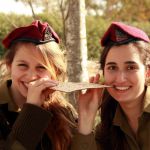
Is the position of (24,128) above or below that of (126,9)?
below

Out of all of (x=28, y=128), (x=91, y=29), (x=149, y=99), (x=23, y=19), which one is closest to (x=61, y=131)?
(x=28, y=128)

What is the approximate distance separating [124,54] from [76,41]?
209 centimetres

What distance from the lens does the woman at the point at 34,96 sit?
100 inches

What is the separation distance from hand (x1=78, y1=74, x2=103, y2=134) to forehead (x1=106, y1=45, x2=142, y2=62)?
19 cm

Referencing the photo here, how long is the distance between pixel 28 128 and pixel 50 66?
524 millimetres

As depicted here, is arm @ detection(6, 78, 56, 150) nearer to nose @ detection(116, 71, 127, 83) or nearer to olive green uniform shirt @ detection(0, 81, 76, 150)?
olive green uniform shirt @ detection(0, 81, 76, 150)

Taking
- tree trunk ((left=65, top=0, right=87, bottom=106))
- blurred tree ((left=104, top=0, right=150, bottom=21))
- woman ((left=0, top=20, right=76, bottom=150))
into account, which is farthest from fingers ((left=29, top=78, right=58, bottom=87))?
blurred tree ((left=104, top=0, right=150, bottom=21))

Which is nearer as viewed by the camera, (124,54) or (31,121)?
(31,121)

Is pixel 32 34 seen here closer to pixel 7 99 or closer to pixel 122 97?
pixel 7 99

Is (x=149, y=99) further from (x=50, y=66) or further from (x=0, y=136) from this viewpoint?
(x=0, y=136)

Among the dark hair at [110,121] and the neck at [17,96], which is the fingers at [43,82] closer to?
the neck at [17,96]

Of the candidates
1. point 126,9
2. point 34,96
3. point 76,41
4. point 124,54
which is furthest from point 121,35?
point 126,9

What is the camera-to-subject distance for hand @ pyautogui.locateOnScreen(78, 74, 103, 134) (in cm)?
284

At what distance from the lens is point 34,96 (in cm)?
257
